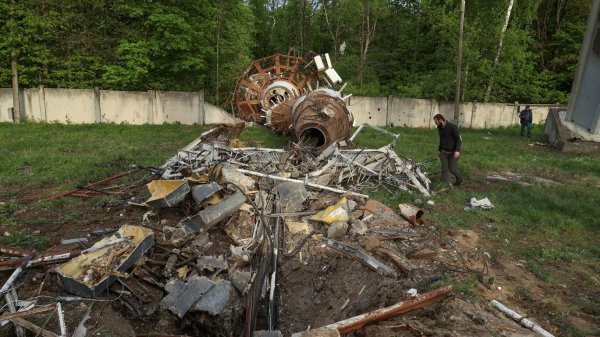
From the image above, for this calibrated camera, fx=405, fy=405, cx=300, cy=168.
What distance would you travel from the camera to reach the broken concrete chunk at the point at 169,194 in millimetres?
5988

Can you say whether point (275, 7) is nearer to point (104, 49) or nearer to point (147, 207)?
point (104, 49)

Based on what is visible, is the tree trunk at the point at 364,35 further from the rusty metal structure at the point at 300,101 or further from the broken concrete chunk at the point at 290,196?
the broken concrete chunk at the point at 290,196

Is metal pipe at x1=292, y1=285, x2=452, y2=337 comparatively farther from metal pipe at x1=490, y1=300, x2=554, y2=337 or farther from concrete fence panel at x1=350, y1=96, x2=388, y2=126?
concrete fence panel at x1=350, y1=96, x2=388, y2=126

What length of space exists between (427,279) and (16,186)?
7881 mm

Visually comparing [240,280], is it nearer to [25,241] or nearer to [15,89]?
[25,241]

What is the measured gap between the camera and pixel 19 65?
1641 centimetres

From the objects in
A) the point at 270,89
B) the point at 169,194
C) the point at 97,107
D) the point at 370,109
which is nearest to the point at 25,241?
the point at 169,194

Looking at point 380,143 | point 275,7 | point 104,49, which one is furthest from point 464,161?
point 275,7

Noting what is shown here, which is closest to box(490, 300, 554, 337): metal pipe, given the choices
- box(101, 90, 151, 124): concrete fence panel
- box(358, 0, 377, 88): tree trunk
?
box(101, 90, 151, 124): concrete fence panel

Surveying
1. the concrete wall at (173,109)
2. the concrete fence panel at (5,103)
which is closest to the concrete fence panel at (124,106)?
the concrete wall at (173,109)

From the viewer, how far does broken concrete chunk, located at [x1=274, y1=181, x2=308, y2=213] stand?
6.57 m

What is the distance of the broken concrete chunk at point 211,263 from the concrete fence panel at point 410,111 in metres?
18.3

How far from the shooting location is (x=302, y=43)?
87.7 feet

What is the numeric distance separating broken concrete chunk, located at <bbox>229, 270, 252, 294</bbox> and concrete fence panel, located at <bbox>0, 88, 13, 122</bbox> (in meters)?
16.2
